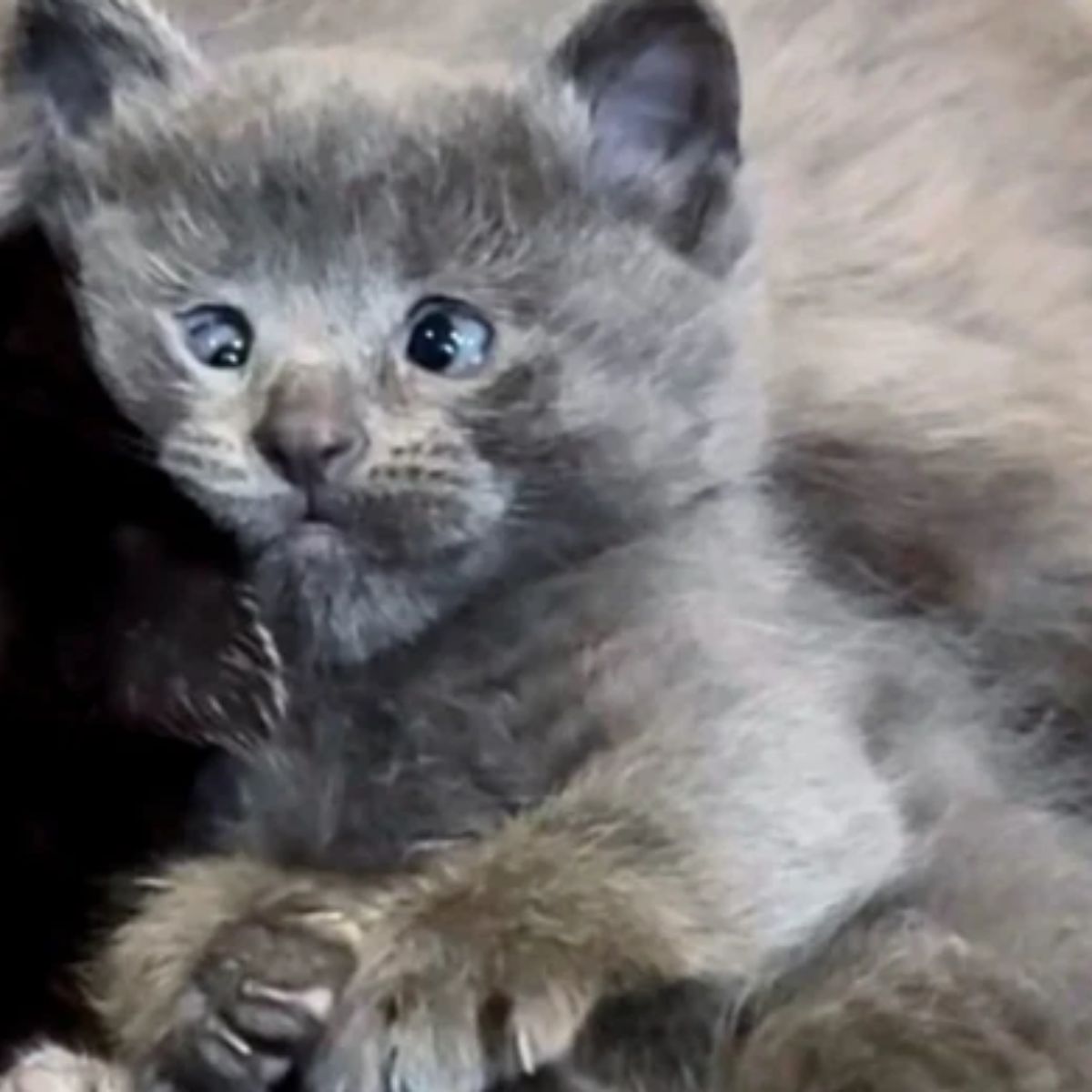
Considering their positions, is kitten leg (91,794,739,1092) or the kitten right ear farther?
the kitten right ear

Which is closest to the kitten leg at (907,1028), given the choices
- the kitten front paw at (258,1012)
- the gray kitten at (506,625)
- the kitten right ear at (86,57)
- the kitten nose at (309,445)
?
the gray kitten at (506,625)

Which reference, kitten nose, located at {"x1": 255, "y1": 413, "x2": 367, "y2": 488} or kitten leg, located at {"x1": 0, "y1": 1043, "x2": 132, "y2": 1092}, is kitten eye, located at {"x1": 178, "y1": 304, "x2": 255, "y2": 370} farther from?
kitten leg, located at {"x1": 0, "y1": 1043, "x2": 132, "y2": 1092}

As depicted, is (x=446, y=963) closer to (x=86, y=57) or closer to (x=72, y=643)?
(x=72, y=643)

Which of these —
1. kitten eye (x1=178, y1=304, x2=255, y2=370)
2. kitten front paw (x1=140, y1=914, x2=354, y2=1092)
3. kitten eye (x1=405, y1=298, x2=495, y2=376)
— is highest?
kitten eye (x1=405, y1=298, x2=495, y2=376)

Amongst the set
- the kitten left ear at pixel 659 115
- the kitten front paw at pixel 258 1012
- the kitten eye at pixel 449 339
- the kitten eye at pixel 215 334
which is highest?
the kitten left ear at pixel 659 115

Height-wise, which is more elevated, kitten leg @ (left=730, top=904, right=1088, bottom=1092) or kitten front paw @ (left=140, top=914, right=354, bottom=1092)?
kitten leg @ (left=730, top=904, right=1088, bottom=1092)

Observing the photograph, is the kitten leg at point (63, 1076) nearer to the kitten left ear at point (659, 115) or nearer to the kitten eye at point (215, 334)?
the kitten eye at point (215, 334)

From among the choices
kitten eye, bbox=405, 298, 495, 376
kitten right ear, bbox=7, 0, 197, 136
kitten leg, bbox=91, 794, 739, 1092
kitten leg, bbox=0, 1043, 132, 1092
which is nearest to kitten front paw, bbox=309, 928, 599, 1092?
kitten leg, bbox=91, 794, 739, 1092
